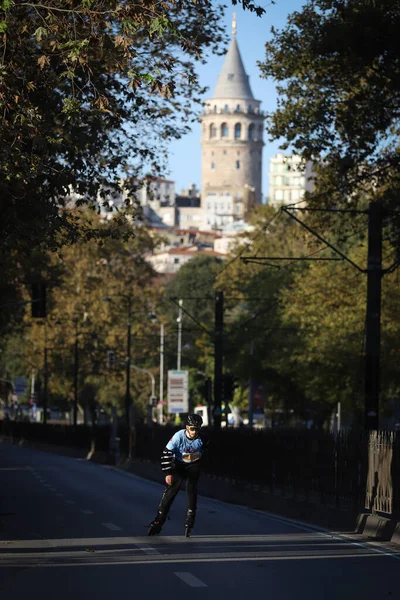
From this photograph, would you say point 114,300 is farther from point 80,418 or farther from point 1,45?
point 1,45

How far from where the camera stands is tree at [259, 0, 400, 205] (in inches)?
1232

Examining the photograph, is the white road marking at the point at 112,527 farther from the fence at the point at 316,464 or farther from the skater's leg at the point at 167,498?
the fence at the point at 316,464

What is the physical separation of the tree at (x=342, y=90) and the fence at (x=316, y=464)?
23.0 feet

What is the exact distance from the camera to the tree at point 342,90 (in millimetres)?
31281

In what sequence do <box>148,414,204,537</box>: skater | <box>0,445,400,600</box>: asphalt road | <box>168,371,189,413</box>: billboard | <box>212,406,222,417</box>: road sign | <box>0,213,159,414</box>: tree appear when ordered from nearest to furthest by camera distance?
<box>0,445,400,600</box>: asphalt road
<box>148,414,204,537</box>: skater
<box>212,406,222,417</box>: road sign
<box>168,371,189,413</box>: billboard
<box>0,213,159,414</box>: tree

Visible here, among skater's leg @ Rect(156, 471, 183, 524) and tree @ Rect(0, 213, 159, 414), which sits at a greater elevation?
tree @ Rect(0, 213, 159, 414)

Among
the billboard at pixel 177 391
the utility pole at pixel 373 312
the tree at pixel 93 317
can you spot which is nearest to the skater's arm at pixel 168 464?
the utility pole at pixel 373 312

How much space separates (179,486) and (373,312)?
35.4ft

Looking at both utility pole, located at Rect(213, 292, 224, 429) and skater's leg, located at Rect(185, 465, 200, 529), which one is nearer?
skater's leg, located at Rect(185, 465, 200, 529)

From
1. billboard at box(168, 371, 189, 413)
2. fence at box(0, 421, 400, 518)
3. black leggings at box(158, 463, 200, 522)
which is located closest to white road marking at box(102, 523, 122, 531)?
black leggings at box(158, 463, 200, 522)

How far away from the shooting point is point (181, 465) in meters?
19.7

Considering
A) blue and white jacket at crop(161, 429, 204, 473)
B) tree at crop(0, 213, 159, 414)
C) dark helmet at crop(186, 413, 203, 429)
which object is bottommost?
blue and white jacket at crop(161, 429, 204, 473)

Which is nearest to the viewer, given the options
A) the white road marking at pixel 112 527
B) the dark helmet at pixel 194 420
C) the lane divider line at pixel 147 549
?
the lane divider line at pixel 147 549

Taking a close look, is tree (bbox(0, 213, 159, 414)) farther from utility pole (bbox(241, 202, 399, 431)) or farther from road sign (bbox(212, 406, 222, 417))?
utility pole (bbox(241, 202, 399, 431))
